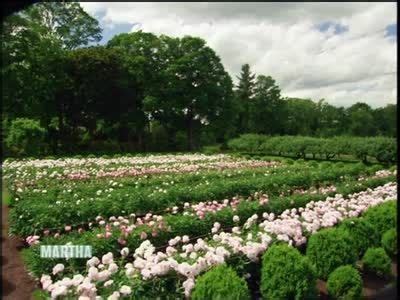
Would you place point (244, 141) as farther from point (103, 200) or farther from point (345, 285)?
point (345, 285)

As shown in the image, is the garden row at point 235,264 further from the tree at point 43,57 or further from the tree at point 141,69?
the tree at point 141,69

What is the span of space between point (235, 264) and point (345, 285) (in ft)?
4.38

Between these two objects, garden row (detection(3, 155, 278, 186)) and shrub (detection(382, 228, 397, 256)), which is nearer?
shrub (detection(382, 228, 397, 256))

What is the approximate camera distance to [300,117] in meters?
12.7

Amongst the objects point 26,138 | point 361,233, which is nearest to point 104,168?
point 26,138

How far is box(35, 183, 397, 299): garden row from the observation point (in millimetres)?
4289

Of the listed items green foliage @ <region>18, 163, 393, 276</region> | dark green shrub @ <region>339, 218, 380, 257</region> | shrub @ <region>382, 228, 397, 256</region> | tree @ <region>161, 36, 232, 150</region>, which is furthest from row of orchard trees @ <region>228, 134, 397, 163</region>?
dark green shrub @ <region>339, 218, 380, 257</region>

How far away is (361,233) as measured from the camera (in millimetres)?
6723

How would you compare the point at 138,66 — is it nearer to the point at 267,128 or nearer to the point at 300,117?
the point at 267,128

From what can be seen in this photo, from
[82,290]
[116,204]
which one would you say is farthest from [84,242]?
[116,204]

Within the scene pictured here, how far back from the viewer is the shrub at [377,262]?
6.28 m

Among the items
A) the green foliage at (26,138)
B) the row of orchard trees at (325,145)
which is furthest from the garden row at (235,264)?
the green foliage at (26,138)

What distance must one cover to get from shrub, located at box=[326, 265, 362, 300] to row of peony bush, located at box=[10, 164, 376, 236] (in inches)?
163

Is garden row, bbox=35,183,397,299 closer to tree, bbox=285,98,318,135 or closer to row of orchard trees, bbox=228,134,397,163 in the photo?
tree, bbox=285,98,318,135
